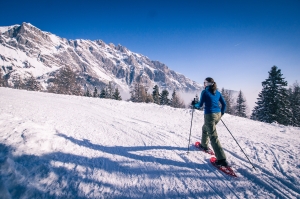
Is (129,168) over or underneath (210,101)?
underneath

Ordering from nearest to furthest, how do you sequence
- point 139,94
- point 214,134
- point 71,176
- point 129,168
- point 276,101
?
point 71,176, point 129,168, point 214,134, point 276,101, point 139,94

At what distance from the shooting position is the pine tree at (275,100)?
76.8ft

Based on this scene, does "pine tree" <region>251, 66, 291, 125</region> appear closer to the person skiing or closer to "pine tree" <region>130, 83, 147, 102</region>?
the person skiing

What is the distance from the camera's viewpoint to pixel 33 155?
3916 millimetres

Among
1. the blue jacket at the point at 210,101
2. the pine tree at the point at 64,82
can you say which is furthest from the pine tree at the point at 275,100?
the pine tree at the point at 64,82

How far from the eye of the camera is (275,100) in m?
23.8

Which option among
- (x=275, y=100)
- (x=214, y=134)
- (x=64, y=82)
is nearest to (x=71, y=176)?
(x=214, y=134)

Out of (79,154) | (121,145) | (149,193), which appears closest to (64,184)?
(79,154)

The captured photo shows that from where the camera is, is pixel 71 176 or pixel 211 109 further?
pixel 211 109

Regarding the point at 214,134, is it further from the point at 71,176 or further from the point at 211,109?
the point at 71,176

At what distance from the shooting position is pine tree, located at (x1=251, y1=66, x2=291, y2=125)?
76.8ft

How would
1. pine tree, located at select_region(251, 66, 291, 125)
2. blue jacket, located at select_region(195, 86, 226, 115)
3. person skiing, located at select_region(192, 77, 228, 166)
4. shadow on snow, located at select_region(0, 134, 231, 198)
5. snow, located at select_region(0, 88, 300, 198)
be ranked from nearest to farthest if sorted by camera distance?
shadow on snow, located at select_region(0, 134, 231, 198) → snow, located at select_region(0, 88, 300, 198) → person skiing, located at select_region(192, 77, 228, 166) → blue jacket, located at select_region(195, 86, 226, 115) → pine tree, located at select_region(251, 66, 291, 125)

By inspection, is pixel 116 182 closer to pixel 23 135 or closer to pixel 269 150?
pixel 23 135

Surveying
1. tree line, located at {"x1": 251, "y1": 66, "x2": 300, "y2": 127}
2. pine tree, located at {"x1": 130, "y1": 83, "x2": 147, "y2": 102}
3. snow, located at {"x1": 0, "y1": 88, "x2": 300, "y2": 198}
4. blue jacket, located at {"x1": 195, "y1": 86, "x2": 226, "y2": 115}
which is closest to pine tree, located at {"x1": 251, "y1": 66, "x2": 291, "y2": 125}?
tree line, located at {"x1": 251, "y1": 66, "x2": 300, "y2": 127}
